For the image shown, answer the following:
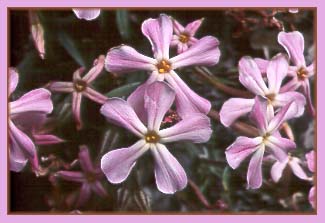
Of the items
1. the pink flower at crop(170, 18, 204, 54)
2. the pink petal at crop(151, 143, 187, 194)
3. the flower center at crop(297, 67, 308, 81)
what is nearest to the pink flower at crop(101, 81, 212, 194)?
the pink petal at crop(151, 143, 187, 194)

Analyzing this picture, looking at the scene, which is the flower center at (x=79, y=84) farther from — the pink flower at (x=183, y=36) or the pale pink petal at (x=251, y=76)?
the pale pink petal at (x=251, y=76)

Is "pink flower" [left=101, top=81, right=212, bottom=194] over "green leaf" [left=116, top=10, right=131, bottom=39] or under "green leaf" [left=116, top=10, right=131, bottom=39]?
under

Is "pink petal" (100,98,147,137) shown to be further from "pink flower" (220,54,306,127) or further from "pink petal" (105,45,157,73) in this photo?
"pink flower" (220,54,306,127)

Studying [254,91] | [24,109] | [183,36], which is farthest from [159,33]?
[24,109]

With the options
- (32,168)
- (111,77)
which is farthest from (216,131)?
(32,168)

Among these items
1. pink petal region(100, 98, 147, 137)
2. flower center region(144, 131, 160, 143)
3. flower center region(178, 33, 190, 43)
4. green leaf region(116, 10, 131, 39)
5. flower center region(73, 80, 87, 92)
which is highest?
green leaf region(116, 10, 131, 39)

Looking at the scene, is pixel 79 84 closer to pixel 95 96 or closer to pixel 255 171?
pixel 95 96
